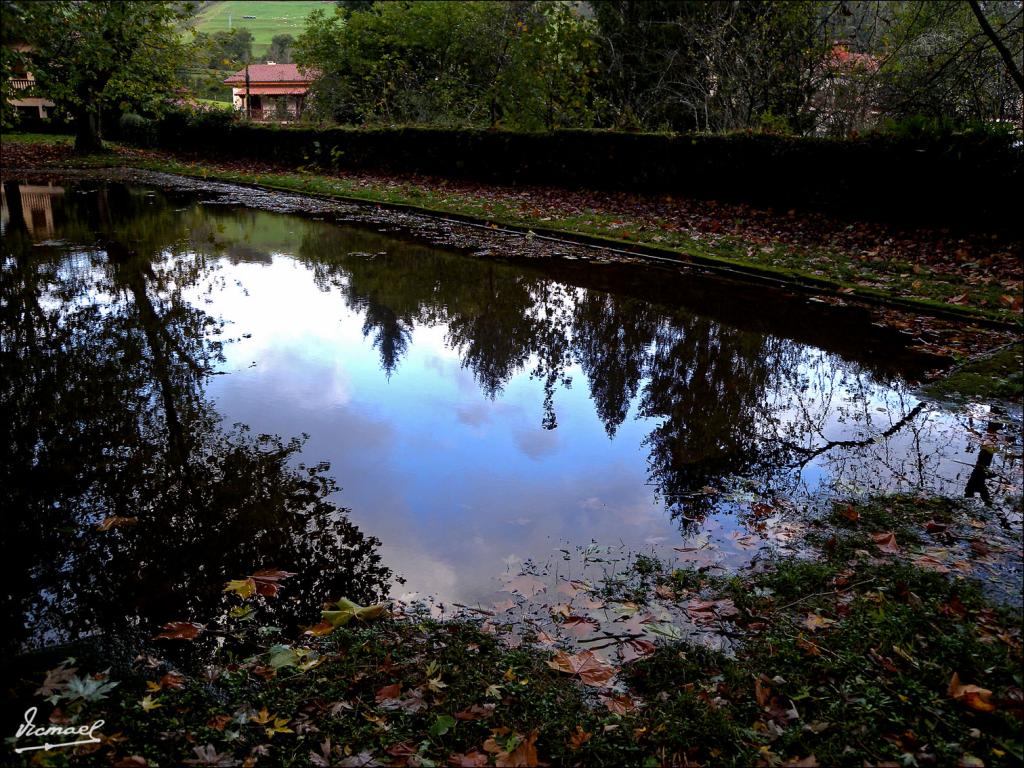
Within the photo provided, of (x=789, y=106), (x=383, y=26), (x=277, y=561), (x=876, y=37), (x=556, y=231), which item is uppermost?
(x=383, y=26)

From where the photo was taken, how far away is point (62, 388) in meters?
6.77

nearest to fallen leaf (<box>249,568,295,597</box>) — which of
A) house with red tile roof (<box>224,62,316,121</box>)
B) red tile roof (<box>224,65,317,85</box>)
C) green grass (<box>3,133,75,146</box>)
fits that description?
green grass (<box>3,133,75,146</box>)

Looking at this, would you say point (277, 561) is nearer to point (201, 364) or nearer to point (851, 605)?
point (851, 605)

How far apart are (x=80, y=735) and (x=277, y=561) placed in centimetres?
151

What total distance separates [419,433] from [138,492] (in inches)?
83.8

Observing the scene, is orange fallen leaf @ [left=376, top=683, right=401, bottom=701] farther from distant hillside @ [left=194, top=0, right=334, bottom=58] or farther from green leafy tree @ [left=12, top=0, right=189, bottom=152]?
distant hillside @ [left=194, top=0, right=334, bottom=58]

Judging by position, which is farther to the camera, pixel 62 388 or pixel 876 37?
pixel 876 37

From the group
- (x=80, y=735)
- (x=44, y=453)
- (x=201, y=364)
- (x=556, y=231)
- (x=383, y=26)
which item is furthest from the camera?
(x=383, y=26)

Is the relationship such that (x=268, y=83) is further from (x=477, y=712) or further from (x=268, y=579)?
(x=477, y=712)

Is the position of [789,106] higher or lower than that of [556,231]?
higher

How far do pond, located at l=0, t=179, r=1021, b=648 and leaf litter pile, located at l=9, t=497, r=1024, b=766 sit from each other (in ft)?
1.00

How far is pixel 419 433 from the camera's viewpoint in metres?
Answer: 6.17

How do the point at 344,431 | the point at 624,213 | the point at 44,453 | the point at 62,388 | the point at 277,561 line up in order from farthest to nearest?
the point at 624,213
the point at 62,388
the point at 344,431
the point at 44,453
the point at 277,561

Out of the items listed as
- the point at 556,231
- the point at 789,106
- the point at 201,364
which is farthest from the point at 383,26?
the point at 201,364
